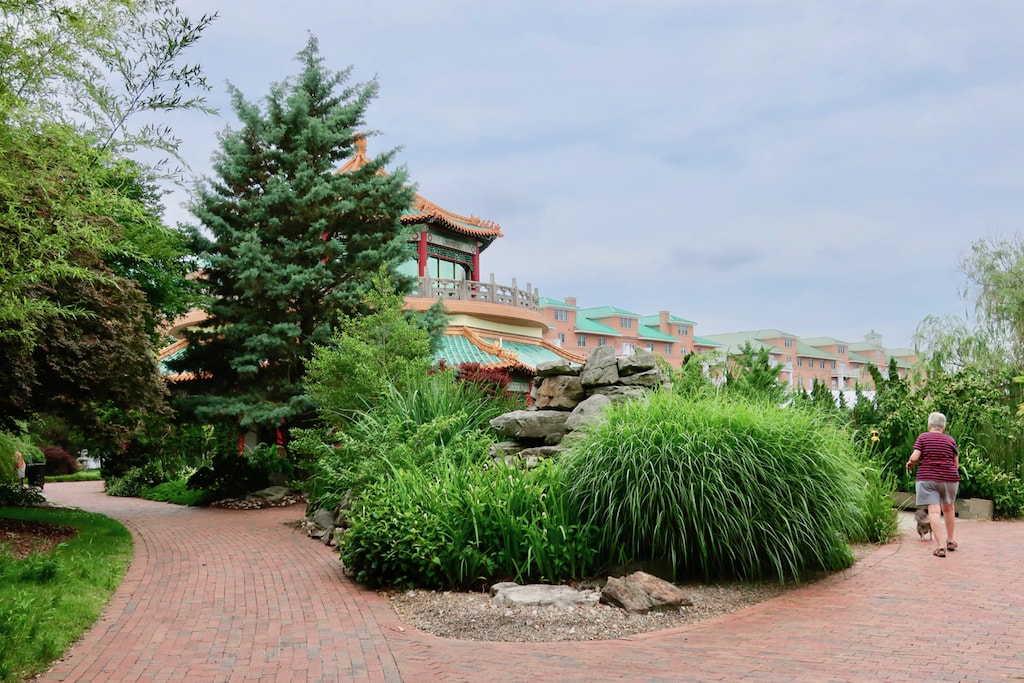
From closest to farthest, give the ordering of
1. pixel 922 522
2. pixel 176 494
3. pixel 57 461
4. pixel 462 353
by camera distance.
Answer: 1. pixel 922 522
2. pixel 176 494
3. pixel 462 353
4. pixel 57 461

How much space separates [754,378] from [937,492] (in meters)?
4.84

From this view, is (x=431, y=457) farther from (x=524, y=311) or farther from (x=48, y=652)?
(x=524, y=311)

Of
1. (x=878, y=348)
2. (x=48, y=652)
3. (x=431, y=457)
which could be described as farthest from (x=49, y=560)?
(x=878, y=348)

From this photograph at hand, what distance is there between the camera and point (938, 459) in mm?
8812

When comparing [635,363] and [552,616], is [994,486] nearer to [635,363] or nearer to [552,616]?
[635,363]

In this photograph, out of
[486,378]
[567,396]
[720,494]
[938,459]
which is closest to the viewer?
[720,494]

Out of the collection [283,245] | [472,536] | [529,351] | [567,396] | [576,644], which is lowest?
[576,644]

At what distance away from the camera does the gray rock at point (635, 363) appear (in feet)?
36.7

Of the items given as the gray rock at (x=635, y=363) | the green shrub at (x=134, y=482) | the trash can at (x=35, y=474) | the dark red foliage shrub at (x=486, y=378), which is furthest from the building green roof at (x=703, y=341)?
the gray rock at (x=635, y=363)

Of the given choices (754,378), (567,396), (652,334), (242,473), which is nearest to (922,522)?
(754,378)

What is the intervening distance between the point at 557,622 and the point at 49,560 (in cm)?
519

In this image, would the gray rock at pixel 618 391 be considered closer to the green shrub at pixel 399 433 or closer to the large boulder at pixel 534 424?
the large boulder at pixel 534 424

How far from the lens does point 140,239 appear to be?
1185 centimetres

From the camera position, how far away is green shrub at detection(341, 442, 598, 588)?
754cm
